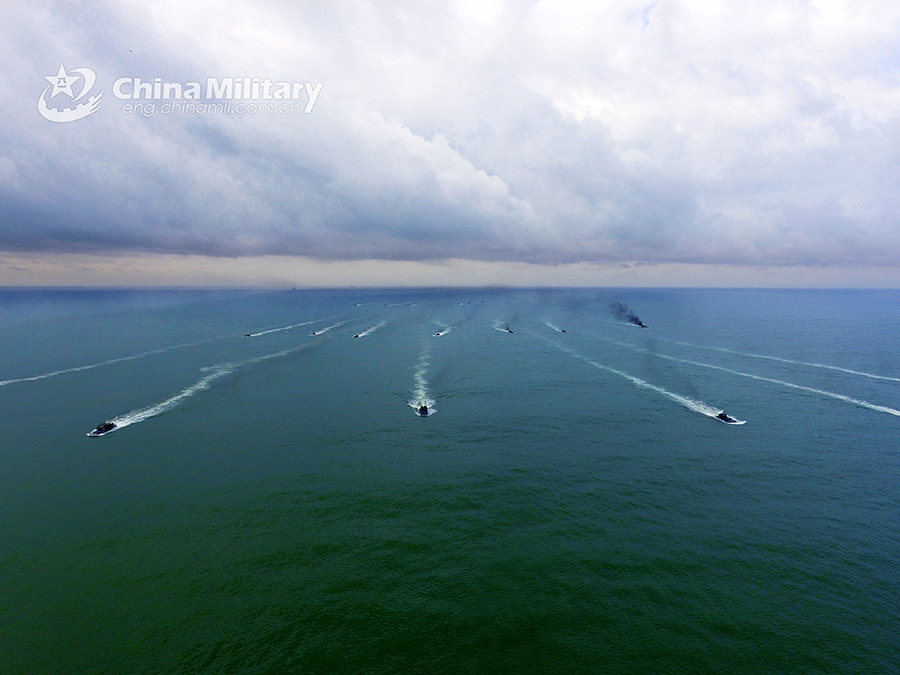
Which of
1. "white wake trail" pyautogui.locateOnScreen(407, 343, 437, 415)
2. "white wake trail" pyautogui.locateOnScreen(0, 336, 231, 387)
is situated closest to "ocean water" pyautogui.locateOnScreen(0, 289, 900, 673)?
"white wake trail" pyautogui.locateOnScreen(407, 343, 437, 415)

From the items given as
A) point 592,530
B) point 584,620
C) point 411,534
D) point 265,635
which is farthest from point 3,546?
point 592,530

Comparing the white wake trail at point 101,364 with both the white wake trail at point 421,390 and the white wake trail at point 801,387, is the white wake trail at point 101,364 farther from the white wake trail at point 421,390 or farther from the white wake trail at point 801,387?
the white wake trail at point 801,387

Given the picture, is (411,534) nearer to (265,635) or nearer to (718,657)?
(265,635)

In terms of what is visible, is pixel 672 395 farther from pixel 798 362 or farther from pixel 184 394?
pixel 184 394

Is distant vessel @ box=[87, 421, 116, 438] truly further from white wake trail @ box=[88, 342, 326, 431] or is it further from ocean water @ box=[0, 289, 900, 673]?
ocean water @ box=[0, 289, 900, 673]

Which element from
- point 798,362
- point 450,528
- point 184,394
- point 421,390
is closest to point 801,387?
point 798,362

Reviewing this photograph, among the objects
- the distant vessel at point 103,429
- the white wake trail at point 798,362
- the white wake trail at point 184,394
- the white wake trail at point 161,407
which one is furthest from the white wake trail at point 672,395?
the distant vessel at point 103,429

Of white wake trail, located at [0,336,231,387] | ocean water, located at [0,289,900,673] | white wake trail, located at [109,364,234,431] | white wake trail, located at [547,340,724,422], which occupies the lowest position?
ocean water, located at [0,289,900,673]
